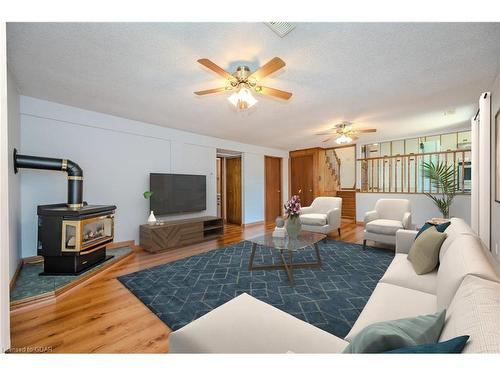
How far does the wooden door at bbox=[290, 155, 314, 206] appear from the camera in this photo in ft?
22.5

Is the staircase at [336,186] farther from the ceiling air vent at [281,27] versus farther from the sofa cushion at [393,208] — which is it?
the ceiling air vent at [281,27]

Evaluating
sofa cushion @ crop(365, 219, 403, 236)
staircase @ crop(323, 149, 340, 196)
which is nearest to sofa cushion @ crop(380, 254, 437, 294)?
sofa cushion @ crop(365, 219, 403, 236)

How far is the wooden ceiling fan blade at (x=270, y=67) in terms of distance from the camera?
1.65 m

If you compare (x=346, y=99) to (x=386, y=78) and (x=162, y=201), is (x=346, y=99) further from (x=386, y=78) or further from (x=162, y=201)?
(x=162, y=201)

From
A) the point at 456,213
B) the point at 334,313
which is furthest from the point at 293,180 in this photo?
the point at 334,313

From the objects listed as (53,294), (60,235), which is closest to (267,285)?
(53,294)

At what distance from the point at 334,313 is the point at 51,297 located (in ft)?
8.57

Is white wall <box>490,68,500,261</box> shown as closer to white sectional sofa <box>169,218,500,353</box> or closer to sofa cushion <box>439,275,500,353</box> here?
white sectional sofa <box>169,218,500,353</box>

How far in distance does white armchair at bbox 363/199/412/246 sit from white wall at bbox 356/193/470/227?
1476mm

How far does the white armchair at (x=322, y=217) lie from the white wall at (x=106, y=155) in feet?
7.42

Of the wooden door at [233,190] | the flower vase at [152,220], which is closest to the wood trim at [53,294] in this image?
the flower vase at [152,220]

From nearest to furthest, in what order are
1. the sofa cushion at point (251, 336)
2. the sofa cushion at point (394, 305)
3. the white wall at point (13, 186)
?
1. the sofa cushion at point (251, 336)
2. the sofa cushion at point (394, 305)
3. the white wall at point (13, 186)

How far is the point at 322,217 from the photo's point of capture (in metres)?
4.25

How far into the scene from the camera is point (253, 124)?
13.6ft
